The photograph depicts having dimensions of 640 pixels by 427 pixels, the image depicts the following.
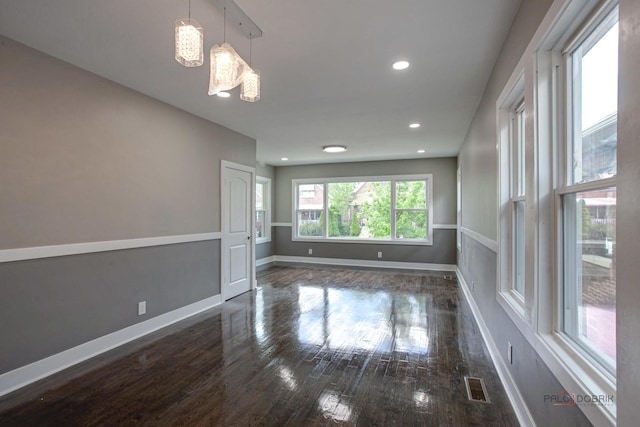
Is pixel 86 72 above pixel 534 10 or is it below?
above

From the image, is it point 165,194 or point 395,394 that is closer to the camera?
point 395,394

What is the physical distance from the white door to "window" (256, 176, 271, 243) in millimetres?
2712

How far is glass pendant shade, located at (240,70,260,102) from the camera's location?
2045mm

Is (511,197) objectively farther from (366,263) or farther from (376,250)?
(366,263)

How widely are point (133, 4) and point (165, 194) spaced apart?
6.76 feet

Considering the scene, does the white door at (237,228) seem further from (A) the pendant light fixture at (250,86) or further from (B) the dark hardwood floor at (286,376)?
(A) the pendant light fixture at (250,86)

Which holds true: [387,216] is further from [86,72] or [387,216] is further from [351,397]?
[86,72]

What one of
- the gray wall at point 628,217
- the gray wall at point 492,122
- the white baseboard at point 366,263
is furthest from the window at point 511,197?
the white baseboard at point 366,263

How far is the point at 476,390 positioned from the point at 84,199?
3510 millimetres

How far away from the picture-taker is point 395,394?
2.22 m

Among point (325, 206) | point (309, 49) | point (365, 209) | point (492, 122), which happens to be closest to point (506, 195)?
point (492, 122)

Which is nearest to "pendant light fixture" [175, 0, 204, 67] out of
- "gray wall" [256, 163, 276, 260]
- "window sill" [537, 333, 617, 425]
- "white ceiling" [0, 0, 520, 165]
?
"white ceiling" [0, 0, 520, 165]

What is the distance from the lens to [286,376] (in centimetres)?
246

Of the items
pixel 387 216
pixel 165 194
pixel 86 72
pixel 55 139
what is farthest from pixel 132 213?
pixel 387 216
